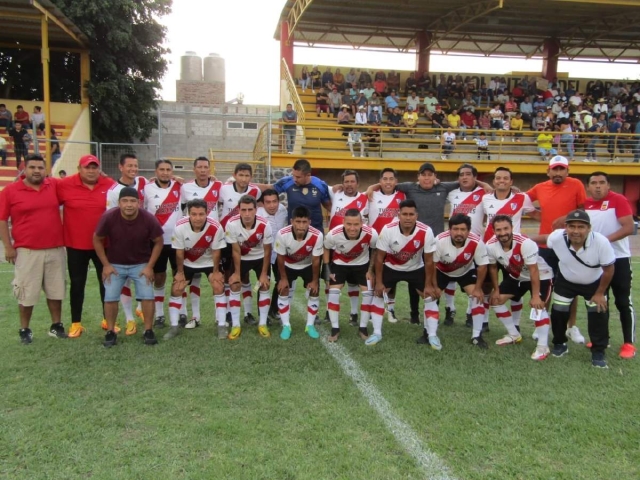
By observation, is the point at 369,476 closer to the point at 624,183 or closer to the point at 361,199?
the point at 361,199

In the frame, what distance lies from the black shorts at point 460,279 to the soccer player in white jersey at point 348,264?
0.78m

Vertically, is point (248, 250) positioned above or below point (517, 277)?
above

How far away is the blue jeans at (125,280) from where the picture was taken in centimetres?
523

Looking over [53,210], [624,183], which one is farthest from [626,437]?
[624,183]

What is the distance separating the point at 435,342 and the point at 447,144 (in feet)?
45.6

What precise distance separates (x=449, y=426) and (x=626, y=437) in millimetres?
1205

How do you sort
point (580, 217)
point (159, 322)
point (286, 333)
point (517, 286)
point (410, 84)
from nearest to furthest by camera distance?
point (580, 217) < point (517, 286) < point (286, 333) < point (159, 322) < point (410, 84)

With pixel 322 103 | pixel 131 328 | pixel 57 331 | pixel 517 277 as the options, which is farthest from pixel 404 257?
pixel 322 103

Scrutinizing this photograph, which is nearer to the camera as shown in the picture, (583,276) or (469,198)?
(583,276)

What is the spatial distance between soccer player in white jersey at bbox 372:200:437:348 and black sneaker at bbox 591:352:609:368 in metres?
1.64

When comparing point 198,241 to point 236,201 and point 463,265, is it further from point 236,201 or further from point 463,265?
point 463,265

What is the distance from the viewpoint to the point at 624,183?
19875 millimetres

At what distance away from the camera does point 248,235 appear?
18.9 feet

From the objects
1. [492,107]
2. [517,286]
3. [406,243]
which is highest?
[492,107]
